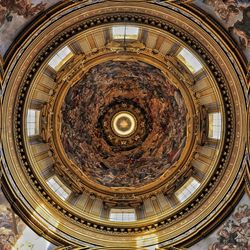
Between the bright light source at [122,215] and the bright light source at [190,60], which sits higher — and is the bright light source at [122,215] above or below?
below

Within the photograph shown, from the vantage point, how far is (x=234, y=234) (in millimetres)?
18625

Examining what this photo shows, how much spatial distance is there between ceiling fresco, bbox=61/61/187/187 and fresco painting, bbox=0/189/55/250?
18.2 feet

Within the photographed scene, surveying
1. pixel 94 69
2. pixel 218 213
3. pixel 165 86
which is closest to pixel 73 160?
pixel 94 69

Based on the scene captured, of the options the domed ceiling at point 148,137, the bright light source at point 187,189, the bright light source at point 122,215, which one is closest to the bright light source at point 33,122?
the domed ceiling at point 148,137

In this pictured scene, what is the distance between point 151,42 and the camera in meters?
20.7

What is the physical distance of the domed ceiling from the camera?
1839cm

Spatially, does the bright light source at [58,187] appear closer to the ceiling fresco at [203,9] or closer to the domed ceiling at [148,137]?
the domed ceiling at [148,137]

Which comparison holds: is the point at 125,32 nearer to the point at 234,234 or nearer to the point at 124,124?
the point at 124,124

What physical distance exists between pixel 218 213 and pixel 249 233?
163 cm

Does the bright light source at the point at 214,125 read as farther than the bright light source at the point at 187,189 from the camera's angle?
No

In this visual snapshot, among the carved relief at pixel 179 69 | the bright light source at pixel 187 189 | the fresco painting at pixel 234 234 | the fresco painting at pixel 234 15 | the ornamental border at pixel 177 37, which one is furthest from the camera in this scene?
the carved relief at pixel 179 69

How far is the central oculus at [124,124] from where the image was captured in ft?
87.8

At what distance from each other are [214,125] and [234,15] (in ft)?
18.8

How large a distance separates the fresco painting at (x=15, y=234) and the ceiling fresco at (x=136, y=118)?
5.56m
